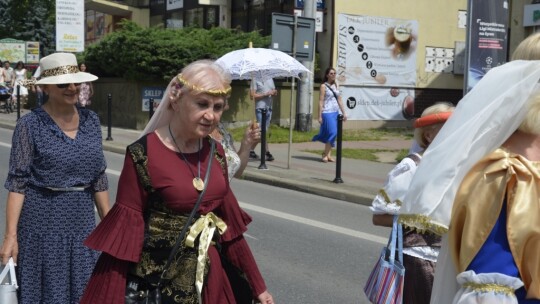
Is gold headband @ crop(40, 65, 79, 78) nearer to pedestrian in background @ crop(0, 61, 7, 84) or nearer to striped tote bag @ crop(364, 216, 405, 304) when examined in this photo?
striped tote bag @ crop(364, 216, 405, 304)

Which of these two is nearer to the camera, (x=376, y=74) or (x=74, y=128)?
(x=74, y=128)

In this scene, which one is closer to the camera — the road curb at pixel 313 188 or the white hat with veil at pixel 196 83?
the white hat with veil at pixel 196 83

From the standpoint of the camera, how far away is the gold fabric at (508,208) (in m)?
2.17

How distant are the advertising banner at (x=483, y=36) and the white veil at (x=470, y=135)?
10.7 metres

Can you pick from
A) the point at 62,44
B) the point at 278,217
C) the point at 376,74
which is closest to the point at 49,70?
the point at 278,217

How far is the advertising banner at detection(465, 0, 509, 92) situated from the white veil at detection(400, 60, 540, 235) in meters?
10.7

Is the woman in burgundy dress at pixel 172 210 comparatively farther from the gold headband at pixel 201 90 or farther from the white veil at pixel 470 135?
the white veil at pixel 470 135

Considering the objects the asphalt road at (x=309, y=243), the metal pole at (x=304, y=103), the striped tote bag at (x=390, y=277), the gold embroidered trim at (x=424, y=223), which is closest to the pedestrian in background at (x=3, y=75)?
the metal pole at (x=304, y=103)

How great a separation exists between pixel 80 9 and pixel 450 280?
64.9 ft

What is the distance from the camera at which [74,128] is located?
4.41 m

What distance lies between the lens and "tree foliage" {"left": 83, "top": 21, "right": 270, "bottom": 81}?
2120 cm

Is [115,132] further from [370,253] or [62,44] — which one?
[370,253]

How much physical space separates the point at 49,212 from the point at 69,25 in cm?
1755

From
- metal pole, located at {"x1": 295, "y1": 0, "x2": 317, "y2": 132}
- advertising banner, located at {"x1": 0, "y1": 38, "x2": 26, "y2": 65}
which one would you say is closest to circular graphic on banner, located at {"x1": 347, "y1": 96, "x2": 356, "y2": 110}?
metal pole, located at {"x1": 295, "y1": 0, "x2": 317, "y2": 132}
